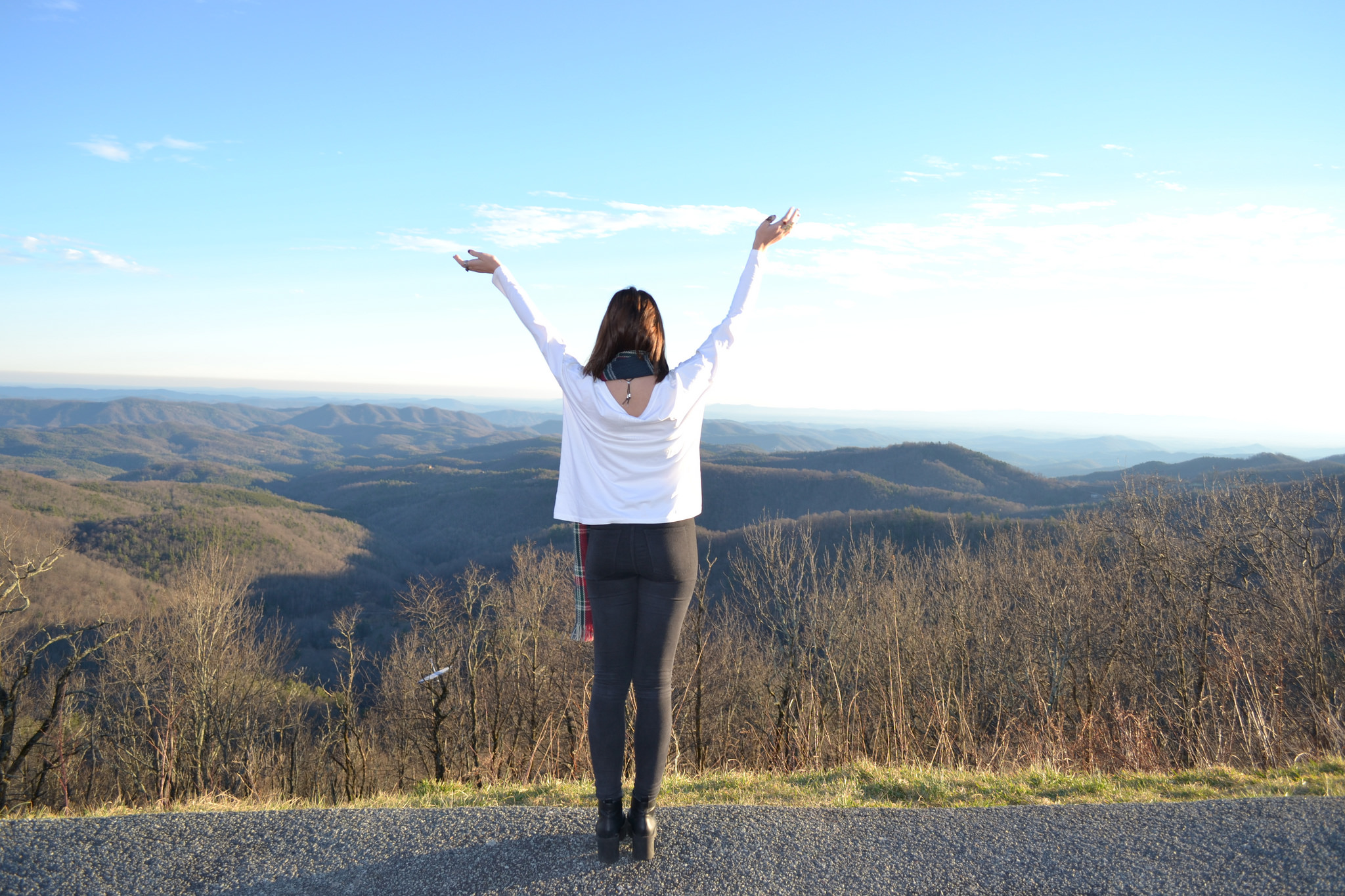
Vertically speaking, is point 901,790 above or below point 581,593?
below

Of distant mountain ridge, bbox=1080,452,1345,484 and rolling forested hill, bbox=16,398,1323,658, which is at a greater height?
distant mountain ridge, bbox=1080,452,1345,484

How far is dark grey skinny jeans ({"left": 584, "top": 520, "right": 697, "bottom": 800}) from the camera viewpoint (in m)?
2.58

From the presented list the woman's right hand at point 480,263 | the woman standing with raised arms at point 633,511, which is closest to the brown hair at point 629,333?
the woman standing with raised arms at point 633,511

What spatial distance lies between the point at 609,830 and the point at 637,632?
0.86 metres

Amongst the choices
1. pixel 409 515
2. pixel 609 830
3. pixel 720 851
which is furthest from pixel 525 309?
pixel 409 515

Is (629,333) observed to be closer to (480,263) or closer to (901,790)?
(480,263)

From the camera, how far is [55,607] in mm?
63188

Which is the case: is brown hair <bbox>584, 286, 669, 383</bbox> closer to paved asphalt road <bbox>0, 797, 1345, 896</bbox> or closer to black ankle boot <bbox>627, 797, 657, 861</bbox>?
black ankle boot <bbox>627, 797, 657, 861</bbox>

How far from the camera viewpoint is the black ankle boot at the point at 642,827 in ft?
8.96

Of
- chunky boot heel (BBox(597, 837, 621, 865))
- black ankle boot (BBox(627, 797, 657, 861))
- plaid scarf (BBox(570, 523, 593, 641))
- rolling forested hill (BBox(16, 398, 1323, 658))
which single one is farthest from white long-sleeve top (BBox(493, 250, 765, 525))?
rolling forested hill (BBox(16, 398, 1323, 658))

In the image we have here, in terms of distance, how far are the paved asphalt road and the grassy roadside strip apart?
0.99 feet

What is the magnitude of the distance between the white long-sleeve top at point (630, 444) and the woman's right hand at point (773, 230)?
557 mm

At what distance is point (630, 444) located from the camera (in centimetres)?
256

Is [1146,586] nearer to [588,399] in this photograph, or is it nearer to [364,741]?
[588,399]
